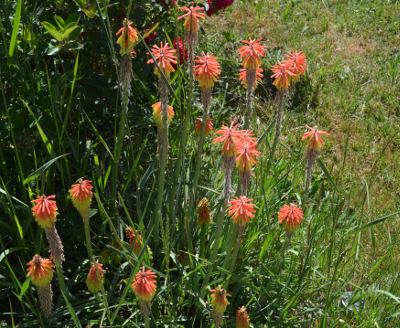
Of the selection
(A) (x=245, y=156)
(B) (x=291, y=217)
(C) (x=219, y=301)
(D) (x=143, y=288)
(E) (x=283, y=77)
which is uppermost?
(E) (x=283, y=77)

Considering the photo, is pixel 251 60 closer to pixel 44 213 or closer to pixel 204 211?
pixel 204 211

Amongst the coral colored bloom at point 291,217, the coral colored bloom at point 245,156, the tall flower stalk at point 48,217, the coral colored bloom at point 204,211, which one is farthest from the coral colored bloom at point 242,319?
the tall flower stalk at point 48,217

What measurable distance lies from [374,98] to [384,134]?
522mm

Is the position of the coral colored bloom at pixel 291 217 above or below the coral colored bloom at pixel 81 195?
below

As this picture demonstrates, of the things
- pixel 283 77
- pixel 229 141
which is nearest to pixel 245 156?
pixel 229 141

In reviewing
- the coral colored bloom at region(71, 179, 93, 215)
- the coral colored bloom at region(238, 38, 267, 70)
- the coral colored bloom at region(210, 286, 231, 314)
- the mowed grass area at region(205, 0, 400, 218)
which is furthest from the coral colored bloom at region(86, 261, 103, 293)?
the mowed grass area at region(205, 0, 400, 218)

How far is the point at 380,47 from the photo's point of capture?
202 inches

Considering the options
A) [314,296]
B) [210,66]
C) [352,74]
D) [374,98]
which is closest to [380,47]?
[352,74]

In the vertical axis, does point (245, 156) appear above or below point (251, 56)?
below

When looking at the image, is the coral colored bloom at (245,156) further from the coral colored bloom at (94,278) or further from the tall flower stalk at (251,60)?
the coral colored bloom at (94,278)

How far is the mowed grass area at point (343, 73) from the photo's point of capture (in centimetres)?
367

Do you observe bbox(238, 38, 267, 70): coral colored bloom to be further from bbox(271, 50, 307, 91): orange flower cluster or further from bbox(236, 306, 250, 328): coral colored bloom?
bbox(236, 306, 250, 328): coral colored bloom

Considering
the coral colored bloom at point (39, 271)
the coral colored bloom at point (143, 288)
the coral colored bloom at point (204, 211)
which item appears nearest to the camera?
the coral colored bloom at point (143, 288)

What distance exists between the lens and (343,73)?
4.73 m
